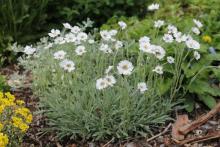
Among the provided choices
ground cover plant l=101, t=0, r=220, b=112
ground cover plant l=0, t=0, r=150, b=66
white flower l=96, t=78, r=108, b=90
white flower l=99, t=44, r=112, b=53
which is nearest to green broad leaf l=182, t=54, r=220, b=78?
ground cover plant l=101, t=0, r=220, b=112

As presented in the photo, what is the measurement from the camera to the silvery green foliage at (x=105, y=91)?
3795mm

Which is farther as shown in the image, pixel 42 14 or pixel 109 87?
pixel 42 14

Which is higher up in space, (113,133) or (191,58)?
(191,58)

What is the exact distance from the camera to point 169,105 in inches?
156

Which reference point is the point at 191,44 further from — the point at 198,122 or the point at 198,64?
the point at 198,122

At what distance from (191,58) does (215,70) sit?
21cm

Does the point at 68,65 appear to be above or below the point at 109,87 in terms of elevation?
above

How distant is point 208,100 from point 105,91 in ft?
2.71

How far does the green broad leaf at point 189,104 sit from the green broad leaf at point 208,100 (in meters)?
0.07

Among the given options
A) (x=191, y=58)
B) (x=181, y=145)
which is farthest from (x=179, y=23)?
(x=181, y=145)

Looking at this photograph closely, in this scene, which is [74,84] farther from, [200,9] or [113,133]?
[200,9]

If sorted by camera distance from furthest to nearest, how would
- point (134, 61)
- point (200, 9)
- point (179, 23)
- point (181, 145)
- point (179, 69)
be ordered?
point (200, 9), point (179, 23), point (134, 61), point (179, 69), point (181, 145)

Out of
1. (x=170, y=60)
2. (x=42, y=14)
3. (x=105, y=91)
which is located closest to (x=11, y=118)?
(x=105, y=91)

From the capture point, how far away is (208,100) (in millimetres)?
4086
